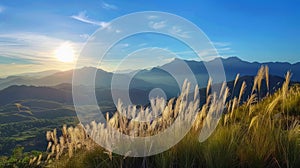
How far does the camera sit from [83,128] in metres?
6.47

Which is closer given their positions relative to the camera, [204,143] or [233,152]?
[233,152]

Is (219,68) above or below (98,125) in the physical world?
above

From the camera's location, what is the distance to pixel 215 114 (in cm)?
605

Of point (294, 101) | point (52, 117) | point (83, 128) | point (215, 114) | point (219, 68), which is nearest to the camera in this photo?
point (215, 114)

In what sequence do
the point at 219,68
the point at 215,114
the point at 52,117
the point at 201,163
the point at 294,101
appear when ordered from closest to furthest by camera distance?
1. the point at 201,163
2. the point at 215,114
3. the point at 219,68
4. the point at 294,101
5. the point at 52,117

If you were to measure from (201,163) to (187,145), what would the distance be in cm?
36

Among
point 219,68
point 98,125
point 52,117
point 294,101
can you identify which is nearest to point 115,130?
point 98,125

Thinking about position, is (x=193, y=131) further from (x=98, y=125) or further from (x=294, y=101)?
(x=294, y=101)

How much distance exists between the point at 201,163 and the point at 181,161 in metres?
0.29

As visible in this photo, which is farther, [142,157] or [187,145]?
[142,157]

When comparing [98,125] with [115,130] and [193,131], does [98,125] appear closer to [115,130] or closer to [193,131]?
[115,130]

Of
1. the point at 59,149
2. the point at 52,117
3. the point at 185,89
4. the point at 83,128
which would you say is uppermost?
the point at 185,89

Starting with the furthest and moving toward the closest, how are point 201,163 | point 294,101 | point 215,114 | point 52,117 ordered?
point 52,117
point 294,101
point 215,114
point 201,163

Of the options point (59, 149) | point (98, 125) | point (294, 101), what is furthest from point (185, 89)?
point (294, 101)
